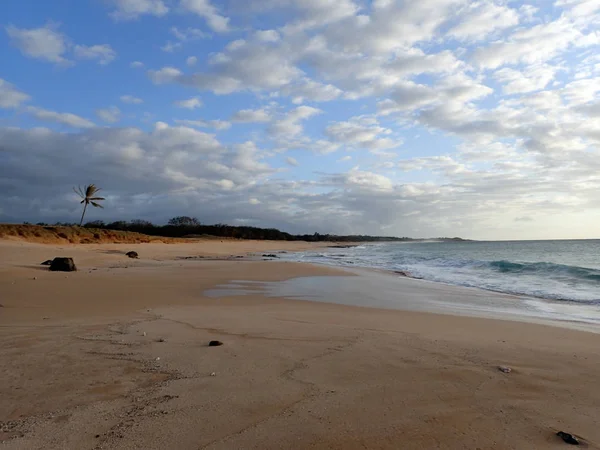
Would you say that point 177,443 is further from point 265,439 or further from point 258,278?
point 258,278

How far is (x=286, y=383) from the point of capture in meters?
3.94

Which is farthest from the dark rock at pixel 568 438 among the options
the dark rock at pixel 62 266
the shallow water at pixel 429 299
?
the dark rock at pixel 62 266

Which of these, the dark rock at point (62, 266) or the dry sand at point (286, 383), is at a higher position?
the dark rock at point (62, 266)

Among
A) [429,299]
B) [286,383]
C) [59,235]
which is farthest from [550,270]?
[59,235]

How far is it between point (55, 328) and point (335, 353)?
420 cm

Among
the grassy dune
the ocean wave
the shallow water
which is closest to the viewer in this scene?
the shallow water

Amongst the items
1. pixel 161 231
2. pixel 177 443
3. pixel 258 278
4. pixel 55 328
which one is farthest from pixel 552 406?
pixel 161 231

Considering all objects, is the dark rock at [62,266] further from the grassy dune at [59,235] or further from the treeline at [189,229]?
the treeline at [189,229]

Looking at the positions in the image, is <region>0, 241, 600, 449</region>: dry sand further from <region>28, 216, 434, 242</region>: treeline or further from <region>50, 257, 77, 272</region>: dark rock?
<region>28, 216, 434, 242</region>: treeline

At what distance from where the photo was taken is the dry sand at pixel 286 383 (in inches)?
117

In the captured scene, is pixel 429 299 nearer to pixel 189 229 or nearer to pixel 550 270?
pixel 550 270

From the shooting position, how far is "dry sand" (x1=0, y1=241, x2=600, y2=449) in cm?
297

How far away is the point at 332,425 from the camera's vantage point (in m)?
3.10

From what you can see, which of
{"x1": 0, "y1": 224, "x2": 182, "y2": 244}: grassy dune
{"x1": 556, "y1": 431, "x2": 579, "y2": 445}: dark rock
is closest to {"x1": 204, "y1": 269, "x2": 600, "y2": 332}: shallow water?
{"x1": 556, "y1": 431, "x2": 579, "y2": 445}: dark rock
